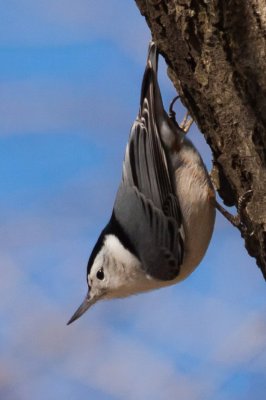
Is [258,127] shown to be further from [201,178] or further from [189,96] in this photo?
[201,178]

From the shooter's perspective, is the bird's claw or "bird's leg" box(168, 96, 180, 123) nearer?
the bird's claw

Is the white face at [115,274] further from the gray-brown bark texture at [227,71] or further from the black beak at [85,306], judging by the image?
the gray-brown bark texture at [227,71]

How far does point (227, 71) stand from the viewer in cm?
145

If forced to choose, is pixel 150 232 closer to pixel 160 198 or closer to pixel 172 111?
pixel 160 198

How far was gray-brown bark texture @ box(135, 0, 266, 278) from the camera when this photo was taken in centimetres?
142

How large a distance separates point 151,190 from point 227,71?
34.9 inches

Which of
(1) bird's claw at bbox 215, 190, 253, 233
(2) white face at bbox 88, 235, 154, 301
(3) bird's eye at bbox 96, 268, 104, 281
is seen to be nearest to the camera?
(1) bird's claw at bbox 215, 190, 253, 233

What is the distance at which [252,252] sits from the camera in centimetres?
172

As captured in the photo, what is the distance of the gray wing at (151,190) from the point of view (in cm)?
226

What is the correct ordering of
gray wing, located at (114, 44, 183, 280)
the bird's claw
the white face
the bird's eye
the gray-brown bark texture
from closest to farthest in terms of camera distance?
the gray-brown bark texture < the bird's claw < gray wing, located at (114, 44, 183, 280) < the white face < the bird's eye

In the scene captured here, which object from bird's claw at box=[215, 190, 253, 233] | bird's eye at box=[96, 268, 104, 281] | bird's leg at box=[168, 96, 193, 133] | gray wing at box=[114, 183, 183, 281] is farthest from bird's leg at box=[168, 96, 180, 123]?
bird's eye at box=[96, 268, 104, 281]

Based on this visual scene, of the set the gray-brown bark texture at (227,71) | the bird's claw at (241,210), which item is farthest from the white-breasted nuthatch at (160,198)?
the gray-brown bark texture at (227,71)

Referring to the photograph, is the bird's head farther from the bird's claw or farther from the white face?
the bird's claw

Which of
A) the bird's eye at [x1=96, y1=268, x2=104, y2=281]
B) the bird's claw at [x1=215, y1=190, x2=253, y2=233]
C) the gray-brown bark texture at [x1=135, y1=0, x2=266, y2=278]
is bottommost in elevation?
the bird's eye at [x1=96, y1=268, x2=104, y2=281]
